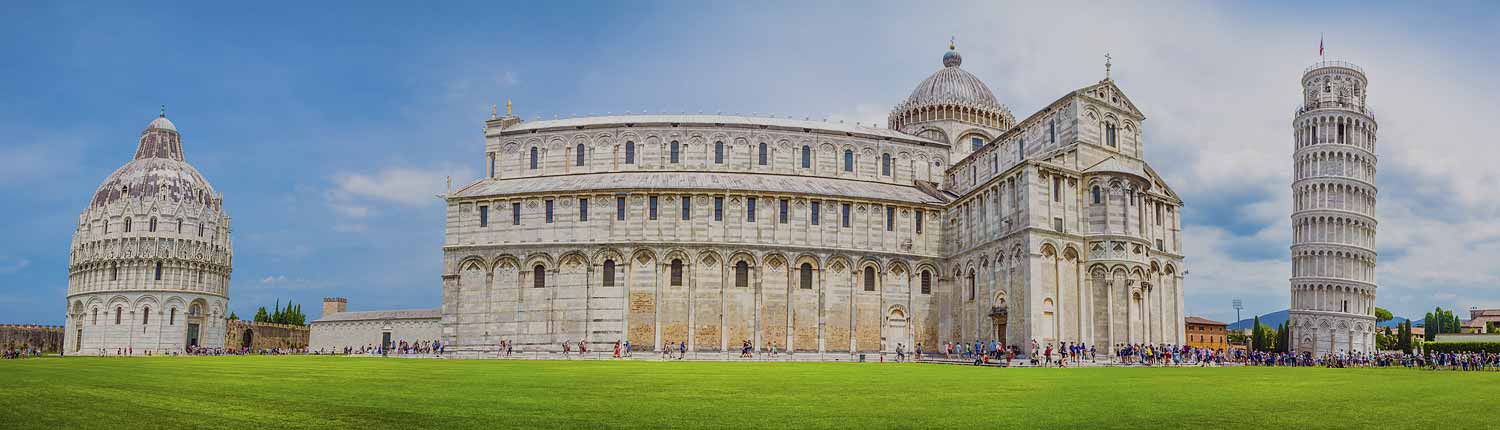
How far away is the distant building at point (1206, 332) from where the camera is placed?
115512 mm

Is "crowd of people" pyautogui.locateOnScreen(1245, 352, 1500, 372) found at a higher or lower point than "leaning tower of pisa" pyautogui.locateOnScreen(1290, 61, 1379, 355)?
lower

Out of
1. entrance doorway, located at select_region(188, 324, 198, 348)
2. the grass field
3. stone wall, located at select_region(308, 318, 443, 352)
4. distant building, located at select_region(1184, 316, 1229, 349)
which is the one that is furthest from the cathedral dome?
entrance doorway, located at select_region(188, 324, 198, 348)

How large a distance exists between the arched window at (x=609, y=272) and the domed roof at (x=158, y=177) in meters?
52.6

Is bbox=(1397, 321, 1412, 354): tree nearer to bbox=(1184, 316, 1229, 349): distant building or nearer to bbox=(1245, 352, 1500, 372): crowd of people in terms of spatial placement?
bbox=(1184, 316, 1229, 349): distant building

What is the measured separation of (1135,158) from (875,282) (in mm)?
15585

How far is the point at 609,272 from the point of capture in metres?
55.9

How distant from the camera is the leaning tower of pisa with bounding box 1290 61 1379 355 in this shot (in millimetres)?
85625

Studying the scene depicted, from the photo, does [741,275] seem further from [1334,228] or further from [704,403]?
[1334,228]

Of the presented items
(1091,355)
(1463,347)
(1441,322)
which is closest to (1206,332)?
(1441,322)

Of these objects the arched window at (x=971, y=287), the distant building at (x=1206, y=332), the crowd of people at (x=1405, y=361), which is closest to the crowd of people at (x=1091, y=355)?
the crowd of people at (x=1405, y=361)

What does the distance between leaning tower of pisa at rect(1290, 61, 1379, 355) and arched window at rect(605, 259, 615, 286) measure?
62.9m

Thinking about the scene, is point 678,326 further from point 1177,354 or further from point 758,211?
point 1177,354

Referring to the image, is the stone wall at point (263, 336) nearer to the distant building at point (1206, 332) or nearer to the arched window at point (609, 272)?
the arched window at point (609, 272)

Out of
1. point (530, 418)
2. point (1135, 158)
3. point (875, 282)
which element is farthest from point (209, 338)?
point (530, 418)
